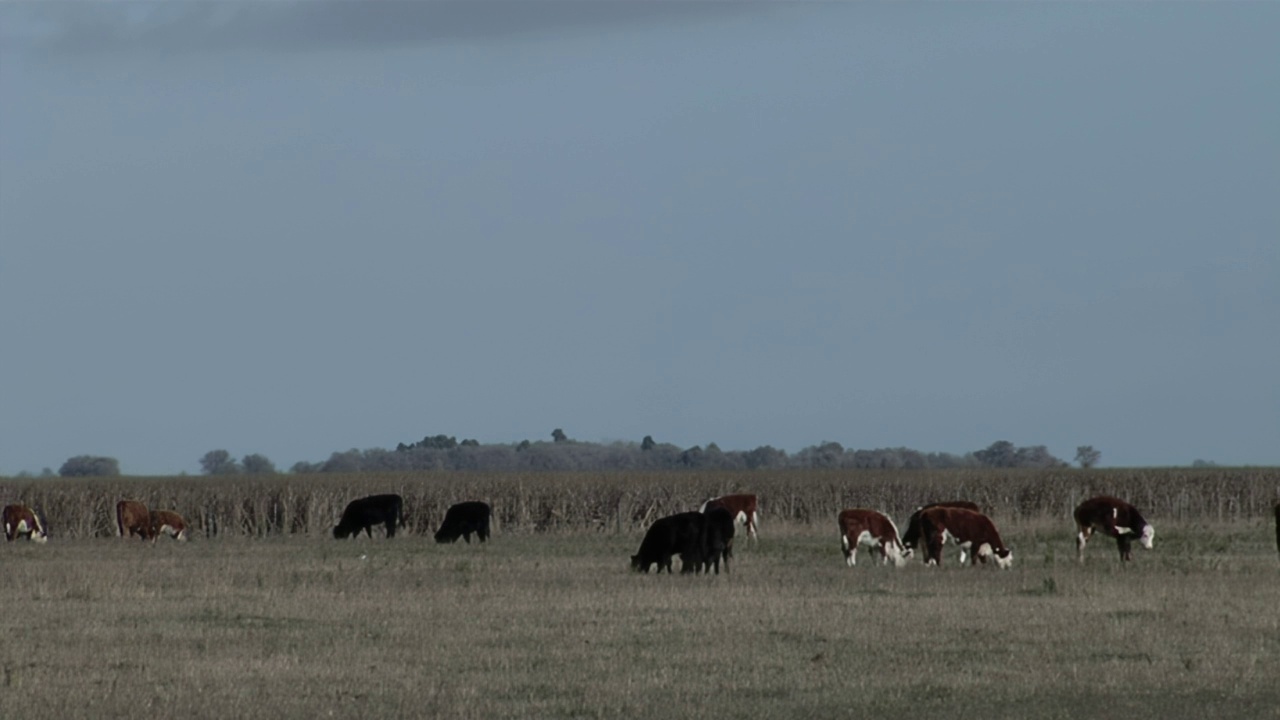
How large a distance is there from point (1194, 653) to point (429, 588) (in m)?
10.7

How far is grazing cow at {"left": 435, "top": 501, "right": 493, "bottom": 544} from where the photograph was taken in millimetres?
37688

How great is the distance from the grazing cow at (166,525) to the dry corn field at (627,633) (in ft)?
14.7

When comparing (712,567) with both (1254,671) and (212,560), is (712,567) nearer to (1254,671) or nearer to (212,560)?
(212,560)

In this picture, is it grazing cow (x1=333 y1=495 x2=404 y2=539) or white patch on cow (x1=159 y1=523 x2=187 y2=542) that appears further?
white patch on cow (x1=159 y1=523 x2=187 y2=542)

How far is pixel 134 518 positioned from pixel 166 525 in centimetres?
95

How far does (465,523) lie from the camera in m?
37.9

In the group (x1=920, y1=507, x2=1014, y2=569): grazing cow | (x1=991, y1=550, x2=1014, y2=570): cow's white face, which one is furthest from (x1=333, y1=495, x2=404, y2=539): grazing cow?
(x1=991, y1=550, x2=1014, y2=570): cow's white face

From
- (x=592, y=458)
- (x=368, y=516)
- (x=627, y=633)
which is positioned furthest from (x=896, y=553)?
(x=592, y=458)

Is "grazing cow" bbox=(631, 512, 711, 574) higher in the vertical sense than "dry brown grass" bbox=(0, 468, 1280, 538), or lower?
lower

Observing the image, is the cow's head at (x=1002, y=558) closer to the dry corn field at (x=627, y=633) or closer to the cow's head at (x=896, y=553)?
the dry corn field at (x=627, y=633)

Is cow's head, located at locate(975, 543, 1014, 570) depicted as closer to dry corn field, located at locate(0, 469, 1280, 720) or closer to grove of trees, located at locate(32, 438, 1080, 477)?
dry corn field, located at locate(0, 469, 1280, 720)

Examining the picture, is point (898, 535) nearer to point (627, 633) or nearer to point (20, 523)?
point (627, 633)

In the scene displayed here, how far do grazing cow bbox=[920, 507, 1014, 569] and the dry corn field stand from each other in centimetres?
63

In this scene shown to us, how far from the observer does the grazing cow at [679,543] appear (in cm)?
2580
